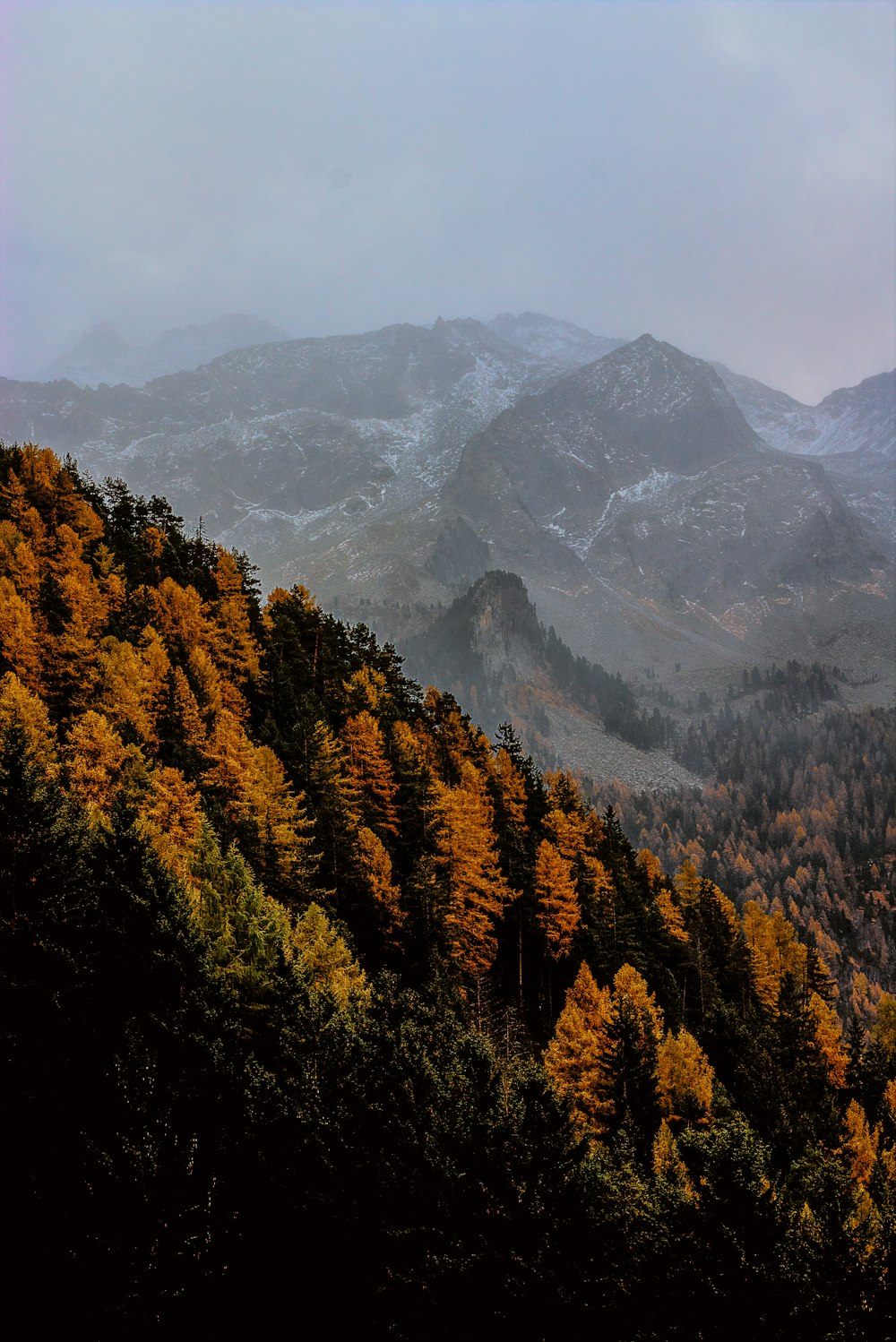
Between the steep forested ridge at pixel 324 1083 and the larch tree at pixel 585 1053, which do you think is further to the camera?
the larch tree at pixel 585 1053

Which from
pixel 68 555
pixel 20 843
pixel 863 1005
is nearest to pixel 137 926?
pixel 20 843

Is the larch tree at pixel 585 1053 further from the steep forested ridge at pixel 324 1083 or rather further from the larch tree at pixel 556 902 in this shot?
the larch tree at pixel 556 902

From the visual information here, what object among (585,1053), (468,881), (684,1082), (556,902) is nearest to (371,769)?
(468,881)

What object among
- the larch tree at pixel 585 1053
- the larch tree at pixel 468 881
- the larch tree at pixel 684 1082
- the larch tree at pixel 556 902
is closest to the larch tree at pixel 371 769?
the larch tree at pixel 468 881

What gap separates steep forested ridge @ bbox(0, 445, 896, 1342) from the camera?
47.2ft

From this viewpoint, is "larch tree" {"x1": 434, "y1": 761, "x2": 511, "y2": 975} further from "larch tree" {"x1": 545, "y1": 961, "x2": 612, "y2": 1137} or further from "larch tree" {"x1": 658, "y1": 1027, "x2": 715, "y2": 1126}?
"larch tree" {"x1": 658, "y1": 1027, "x2": 715, "y2": 1126}

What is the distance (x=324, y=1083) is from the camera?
19.2 meters

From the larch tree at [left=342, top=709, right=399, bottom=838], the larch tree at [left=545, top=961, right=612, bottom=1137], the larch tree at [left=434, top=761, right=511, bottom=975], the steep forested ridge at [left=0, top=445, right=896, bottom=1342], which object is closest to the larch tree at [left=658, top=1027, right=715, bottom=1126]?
the steep forested ridge at [left=0, top=445, right=896, bottom=1342]

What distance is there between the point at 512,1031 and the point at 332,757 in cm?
1944

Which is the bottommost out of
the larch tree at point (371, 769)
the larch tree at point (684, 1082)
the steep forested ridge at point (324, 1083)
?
the larch tree at point (684, 1082)

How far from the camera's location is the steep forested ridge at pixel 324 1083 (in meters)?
14.4

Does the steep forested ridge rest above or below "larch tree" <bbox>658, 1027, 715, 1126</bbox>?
above

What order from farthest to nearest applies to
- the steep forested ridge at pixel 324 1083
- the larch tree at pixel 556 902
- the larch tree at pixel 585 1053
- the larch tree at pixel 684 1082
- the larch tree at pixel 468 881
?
the larch tree at pixel 556 902 < the larch tree at pixel 468 881 < the larch tree at pixel 684 1082 < the larch tree at pixel 585 1053 < the steep forested ridge at pixel 324 1083

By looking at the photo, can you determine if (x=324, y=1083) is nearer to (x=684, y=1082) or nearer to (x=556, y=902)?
(x=684, y=1082)
